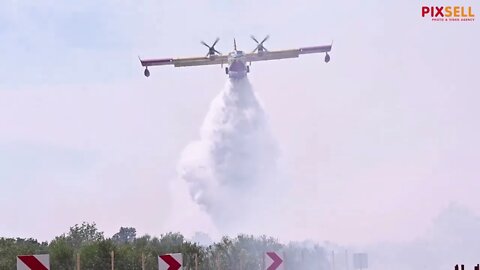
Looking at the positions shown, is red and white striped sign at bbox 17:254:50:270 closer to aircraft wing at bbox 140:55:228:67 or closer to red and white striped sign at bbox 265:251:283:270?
red and white striped sign at bbox 265:251:283:270

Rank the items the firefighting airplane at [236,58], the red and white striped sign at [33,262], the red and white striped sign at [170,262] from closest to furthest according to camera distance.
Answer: the red and white striped sign at [33,262]
the red and white striped sign at [170,262]
the firefighting airplane at [236,58]

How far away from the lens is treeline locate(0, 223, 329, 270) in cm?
4356

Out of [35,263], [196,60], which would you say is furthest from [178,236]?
[35,263]

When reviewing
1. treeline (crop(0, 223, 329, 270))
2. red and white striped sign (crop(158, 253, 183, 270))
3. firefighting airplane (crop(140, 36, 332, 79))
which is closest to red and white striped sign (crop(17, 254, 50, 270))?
red and white striped sign (crop(158, 253, 183, 270))

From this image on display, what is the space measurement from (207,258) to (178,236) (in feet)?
53.9

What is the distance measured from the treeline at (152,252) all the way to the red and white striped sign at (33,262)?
64.2 ft

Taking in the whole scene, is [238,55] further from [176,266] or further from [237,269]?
[176,266]

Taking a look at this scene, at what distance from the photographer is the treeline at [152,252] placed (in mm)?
43562

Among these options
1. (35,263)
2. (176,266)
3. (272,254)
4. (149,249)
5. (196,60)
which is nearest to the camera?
(35,263)

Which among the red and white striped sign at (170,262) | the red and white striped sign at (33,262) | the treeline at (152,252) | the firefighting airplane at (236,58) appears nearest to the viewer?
the red and white striped sign at (33,262)

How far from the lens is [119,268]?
→ 45.2 metres

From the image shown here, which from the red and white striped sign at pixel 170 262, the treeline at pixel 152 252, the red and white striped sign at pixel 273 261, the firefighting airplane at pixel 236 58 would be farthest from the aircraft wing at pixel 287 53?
the red and white striped sign at pixel 170 262

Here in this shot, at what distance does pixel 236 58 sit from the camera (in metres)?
60.8

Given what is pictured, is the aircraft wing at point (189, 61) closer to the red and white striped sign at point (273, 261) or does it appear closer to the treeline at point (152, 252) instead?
the treeline at point (152, 252)
